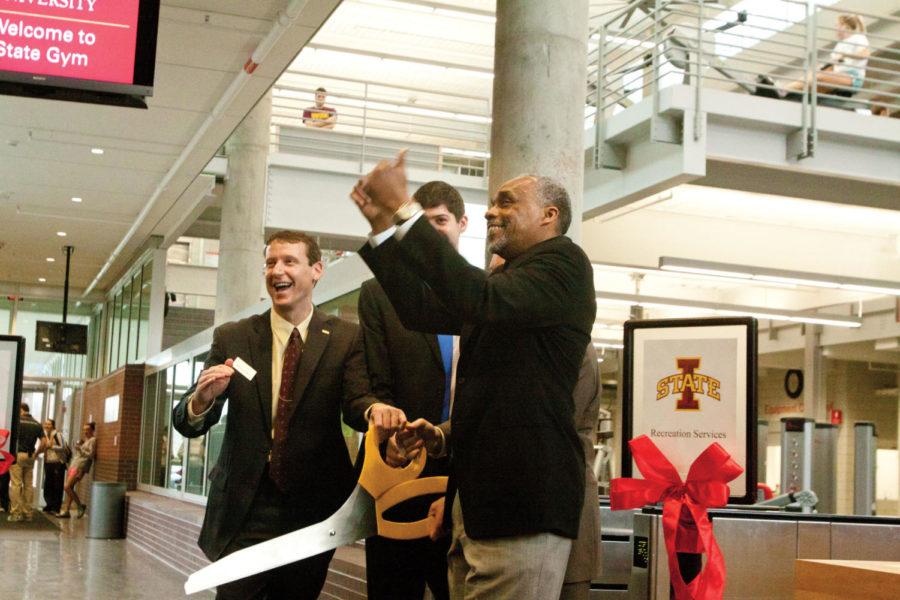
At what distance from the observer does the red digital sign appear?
19.0 ft

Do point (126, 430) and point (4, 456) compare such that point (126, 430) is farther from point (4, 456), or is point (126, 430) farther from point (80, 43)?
point (80, 43)

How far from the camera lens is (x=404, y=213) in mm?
2016

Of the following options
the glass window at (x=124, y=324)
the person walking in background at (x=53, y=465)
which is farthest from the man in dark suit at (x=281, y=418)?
the glass window at (x=124, y=324)

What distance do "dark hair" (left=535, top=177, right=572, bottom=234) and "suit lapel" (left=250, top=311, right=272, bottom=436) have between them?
110 cm

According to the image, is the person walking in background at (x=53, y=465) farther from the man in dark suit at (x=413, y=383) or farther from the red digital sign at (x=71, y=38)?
the man in dark suit at (x=413, y=383)

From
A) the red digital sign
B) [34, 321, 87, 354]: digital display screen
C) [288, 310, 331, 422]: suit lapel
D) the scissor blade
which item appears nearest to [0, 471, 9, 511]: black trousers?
[34, 321, 87, 354]: digital display screen

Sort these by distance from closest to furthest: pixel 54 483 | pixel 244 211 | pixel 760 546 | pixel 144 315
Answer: pixel 760 546
pixel 244 211
pixel 54 483
pixel 144 315

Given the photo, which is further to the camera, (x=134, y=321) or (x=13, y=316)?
(x=13, y=316)

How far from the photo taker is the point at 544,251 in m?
2.20

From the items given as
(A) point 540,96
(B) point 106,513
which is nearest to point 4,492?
(B) point 106,513

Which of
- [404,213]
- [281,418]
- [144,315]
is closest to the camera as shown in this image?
[404,213]

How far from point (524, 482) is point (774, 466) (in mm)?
24363

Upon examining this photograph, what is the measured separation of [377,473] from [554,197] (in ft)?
2.60

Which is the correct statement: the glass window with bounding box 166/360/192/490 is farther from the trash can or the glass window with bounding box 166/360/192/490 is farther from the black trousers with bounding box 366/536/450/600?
the black trousers with bounding box 366/536/450/600
